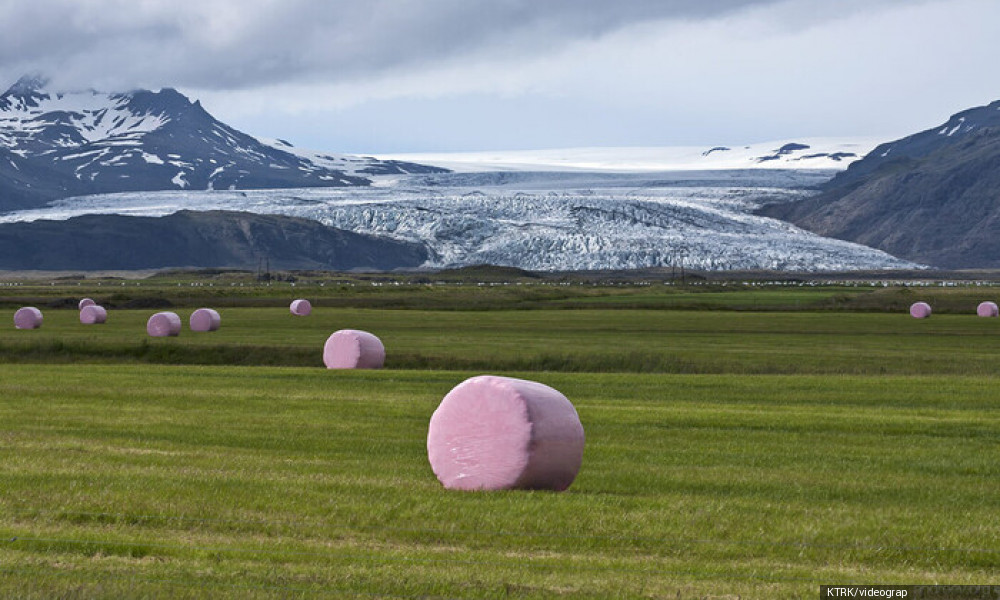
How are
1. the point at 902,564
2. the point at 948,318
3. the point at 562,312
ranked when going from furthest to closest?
the point at 562,312, the point at 948,318, the point at 902,564

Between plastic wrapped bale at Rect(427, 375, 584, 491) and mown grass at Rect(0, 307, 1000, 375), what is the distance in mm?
23869

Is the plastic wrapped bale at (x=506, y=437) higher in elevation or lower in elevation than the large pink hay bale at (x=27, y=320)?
higher

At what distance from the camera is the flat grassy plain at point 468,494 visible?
1047 cm

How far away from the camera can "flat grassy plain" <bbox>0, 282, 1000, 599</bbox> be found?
10469 millimetres

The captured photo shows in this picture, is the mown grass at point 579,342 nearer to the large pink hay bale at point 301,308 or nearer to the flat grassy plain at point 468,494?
the large pink hay bale at point 301,308

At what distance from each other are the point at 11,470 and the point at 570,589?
341 inches

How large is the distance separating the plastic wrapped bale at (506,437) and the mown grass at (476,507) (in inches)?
14.4

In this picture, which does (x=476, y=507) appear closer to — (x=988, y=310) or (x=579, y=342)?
(x=579, y=342)

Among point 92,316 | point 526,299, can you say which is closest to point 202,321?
point 92,316

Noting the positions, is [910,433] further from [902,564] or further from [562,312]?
[562,312]

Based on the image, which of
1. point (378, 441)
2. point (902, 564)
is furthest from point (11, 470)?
point (902, 564)

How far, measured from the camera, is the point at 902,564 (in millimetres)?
11195

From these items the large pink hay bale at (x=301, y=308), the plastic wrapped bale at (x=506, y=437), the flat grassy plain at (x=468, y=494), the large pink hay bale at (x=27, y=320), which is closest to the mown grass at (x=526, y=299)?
the large pink hay bale at (x=301, y=308)

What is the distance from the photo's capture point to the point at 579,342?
4838cm
